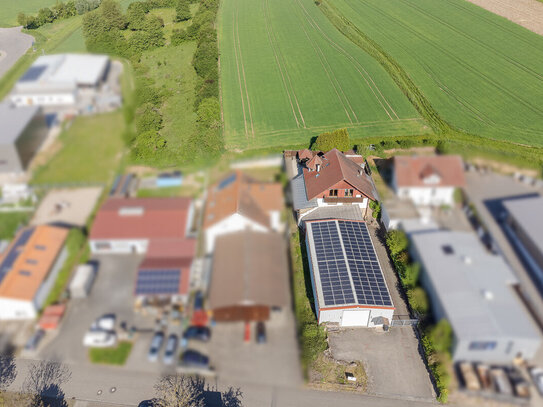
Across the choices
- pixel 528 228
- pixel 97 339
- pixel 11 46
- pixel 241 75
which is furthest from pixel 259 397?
pixel 241 75

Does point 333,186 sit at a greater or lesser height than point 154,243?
greater

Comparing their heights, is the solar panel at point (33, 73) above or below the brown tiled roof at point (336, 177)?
below

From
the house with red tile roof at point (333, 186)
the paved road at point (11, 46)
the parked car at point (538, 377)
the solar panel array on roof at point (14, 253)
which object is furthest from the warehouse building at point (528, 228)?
the paved road at point (11, 46)

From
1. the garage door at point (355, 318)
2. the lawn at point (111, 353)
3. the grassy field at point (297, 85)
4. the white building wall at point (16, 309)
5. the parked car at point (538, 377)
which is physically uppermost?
the grassy field at point (297, 85)

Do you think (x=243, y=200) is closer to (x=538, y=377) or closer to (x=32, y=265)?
(x=32, y=265)

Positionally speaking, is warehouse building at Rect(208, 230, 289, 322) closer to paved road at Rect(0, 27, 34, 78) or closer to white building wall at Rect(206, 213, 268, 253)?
white building wall at Rect(206, 213, 268, 253)

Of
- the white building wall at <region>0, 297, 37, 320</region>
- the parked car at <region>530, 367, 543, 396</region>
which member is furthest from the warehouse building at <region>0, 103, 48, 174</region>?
the parked car at <region>530, 367, 543, 396</region>

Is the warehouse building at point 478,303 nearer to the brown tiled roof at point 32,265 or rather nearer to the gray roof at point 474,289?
the gray roof at point 474,289

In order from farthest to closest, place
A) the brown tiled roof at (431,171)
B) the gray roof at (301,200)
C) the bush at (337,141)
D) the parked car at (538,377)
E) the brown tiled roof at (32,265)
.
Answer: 1. the bush at (337,141)
2. the gray roof at (301,200)
3. the brown tiled roof at (431,171)
4. the parked car at (538,377)
5. the brown tiled roof at (32,265)
